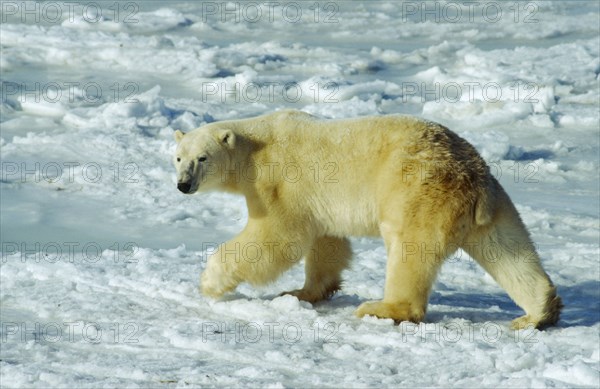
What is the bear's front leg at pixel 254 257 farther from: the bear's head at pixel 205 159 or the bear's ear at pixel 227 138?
the bear's ear at pixel 227 138

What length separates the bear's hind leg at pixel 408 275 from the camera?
15.6ft

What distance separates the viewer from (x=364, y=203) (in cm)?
504

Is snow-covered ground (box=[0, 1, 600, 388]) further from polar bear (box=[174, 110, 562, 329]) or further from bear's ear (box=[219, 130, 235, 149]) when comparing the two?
bear's ear (box=[219, 130, 235, 149])

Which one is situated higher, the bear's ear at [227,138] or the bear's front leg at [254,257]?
the bear's ear at [227,138]

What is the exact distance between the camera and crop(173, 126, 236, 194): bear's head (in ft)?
16.9

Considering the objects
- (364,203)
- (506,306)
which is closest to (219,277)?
(364,203)

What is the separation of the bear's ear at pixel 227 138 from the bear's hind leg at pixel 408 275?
1006mm

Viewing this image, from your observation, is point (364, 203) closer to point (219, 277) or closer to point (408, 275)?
point (408, 275)

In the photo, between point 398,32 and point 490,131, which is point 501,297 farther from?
point 398,32

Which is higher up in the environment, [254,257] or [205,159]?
[205,159]

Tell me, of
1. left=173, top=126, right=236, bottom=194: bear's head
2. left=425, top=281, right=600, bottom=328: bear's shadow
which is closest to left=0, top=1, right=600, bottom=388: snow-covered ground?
left=425, top=281, right=600, bottom=328: bear's shadow

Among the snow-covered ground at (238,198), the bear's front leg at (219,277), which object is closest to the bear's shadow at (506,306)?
the snow-covered ground at (238,198)

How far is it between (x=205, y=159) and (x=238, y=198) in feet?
9.31

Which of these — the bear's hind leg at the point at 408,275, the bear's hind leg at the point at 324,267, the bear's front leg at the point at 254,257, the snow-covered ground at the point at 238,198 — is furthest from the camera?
the bear's hind leg at the point at 324,267
